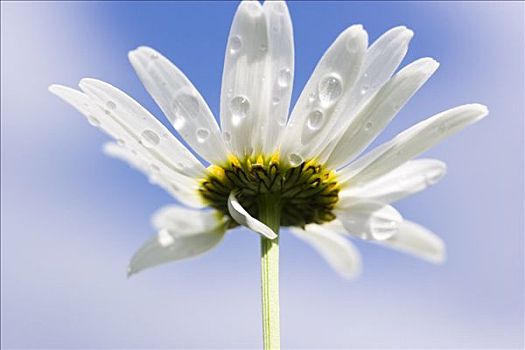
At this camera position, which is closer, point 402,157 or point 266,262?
point 266,262

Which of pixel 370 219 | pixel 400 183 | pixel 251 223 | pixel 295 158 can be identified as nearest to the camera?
pixel 251 223

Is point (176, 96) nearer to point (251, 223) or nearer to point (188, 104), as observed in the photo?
point (188, 104)

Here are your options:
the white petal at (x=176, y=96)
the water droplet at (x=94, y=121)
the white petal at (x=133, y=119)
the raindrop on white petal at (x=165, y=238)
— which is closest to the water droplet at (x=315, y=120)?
the white petal at (x=176, y=96)

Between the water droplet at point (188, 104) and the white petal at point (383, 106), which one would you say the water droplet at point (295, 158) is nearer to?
the white petal at point (383, 106)

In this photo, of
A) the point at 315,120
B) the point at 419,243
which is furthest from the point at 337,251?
the point at 315,120

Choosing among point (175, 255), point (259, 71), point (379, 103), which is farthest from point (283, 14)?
point (175, 255)

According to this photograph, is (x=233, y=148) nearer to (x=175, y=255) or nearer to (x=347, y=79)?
(x=347, y=79)
